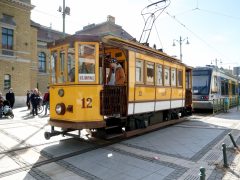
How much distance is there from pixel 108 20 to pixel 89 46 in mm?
35015

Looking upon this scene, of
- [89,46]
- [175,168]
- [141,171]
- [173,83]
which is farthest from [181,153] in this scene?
[173,83]

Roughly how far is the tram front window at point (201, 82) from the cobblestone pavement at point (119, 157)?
25.9ft

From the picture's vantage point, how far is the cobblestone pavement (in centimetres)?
527

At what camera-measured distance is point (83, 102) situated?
6941 millimetres

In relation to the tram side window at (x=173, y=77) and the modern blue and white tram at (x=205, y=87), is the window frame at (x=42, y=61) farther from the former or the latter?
the tram side window at (x=173, y=77)

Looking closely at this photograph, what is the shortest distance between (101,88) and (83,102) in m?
0.71

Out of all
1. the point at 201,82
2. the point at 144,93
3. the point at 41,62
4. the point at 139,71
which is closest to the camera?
the point at 139,71

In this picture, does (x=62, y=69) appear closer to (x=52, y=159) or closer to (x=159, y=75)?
(x=52, y=159)

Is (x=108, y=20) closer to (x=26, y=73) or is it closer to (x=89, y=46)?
(x=26, y=73)

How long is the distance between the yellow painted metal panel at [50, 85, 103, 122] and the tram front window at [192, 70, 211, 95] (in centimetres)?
1150

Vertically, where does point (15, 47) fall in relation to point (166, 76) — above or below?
above

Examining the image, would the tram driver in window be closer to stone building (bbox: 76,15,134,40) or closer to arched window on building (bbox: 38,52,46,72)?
arched window on building (bbox: 38,52,46,72)

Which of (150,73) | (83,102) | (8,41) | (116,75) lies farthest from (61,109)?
(8,41)

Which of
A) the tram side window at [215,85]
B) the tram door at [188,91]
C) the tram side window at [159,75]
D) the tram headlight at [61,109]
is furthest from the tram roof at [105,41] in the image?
the tram side window at [215,85]
